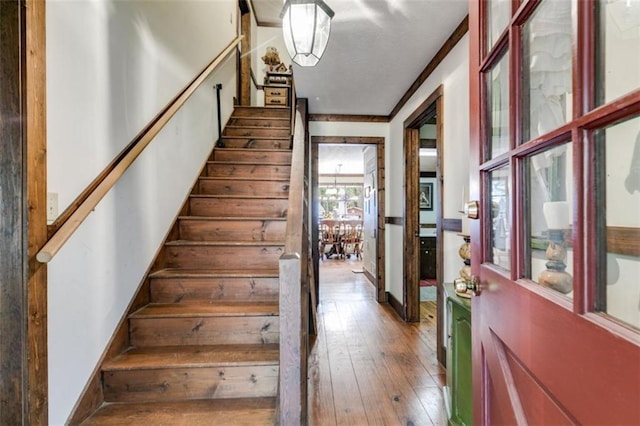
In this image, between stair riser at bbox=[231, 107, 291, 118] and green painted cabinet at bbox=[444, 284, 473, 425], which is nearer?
green painted cabinet at bbox=[444, 284, 473, 425]

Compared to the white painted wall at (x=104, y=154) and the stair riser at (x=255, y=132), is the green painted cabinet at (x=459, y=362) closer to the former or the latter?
the white painted wall at (x=104, y=154)

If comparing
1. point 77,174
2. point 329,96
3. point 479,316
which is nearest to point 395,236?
point 329,96

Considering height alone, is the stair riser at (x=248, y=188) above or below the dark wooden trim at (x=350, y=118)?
below

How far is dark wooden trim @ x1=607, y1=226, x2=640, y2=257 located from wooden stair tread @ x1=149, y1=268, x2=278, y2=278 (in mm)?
1753

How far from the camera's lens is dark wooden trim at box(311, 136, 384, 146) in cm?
401

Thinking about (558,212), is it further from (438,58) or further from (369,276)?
(369,276)

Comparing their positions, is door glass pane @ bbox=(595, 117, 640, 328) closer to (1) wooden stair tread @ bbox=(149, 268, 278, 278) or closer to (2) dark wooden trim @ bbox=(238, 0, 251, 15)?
(1) wooden stair tread @ bbox=(149, 268, 278, 278)

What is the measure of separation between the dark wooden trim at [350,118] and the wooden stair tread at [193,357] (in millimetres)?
2986

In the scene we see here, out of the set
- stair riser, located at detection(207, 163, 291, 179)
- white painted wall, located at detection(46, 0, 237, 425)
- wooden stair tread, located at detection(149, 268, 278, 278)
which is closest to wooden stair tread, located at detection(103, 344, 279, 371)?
white painted wall, located at detection(46, 0, 237, 425)

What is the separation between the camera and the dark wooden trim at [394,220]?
139 inches

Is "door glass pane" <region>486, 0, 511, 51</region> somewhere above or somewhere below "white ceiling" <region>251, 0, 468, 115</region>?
below

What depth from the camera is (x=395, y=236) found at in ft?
12.6

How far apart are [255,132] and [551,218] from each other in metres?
3.49

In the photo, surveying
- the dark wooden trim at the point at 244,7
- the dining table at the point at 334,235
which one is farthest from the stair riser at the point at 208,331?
the dining table at the point at 334,235
